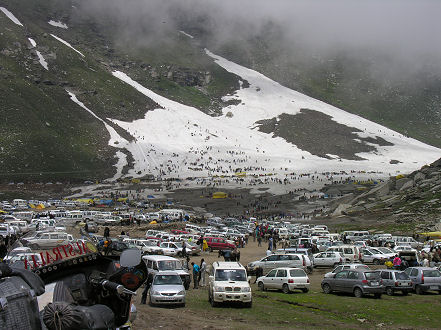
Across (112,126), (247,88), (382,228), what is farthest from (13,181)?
(247,88)

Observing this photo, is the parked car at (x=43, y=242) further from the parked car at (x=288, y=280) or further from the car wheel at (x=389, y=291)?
the car wheel at (x=389, y=291)

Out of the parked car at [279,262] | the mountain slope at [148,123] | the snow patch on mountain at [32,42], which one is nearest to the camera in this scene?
the parked car at [279,262]

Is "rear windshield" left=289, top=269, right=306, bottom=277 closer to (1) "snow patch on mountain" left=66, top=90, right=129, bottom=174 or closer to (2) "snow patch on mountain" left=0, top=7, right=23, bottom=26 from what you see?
(1) "snow patch on mountain" left=66, top=90, right=129, bottom=174

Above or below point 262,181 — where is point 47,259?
below

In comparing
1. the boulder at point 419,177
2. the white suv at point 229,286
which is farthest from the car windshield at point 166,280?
the boulder at point 419,177

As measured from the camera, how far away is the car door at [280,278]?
21.1 metres

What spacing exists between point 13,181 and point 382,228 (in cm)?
6601

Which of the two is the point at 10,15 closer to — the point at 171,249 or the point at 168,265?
the point at 171,249

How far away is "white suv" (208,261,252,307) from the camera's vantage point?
16.8 meters

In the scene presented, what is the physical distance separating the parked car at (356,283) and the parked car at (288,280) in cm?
96

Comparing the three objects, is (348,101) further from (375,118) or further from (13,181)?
(13,181)

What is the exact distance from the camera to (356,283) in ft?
64.7

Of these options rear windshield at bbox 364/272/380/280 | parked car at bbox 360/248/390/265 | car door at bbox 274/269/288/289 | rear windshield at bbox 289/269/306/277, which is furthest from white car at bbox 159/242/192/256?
rear windshield at bbox 364/272/380/280

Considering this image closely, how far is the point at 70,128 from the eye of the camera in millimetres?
117562
